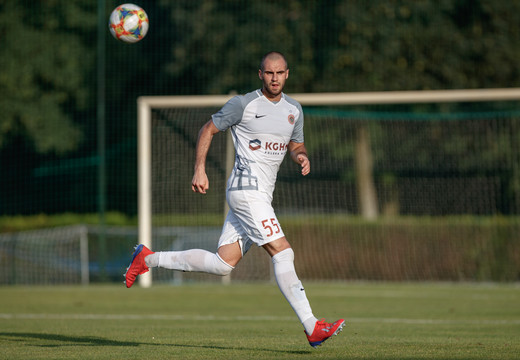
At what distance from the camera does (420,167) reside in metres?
23.8

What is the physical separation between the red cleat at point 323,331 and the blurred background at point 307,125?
13126mm

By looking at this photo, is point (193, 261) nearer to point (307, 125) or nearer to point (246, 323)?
point (246, 323)

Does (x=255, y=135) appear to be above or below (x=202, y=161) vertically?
above

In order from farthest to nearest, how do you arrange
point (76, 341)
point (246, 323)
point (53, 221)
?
1. point (53, 221)
2. point (246, 323)
3. point (76, 341)

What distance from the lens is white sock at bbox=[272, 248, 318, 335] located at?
22.7 ft

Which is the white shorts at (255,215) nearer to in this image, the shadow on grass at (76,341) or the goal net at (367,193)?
the shadow on grass at (76,341)

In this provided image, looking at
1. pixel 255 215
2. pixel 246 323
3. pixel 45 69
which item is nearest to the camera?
pixel 255 215

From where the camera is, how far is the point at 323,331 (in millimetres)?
6746

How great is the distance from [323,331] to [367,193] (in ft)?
55.4

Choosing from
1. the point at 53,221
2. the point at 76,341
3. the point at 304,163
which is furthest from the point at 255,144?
the point at 53,221

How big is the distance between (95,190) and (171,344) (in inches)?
952

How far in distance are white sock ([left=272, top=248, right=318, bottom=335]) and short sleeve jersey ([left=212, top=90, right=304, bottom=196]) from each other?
0.59 metres

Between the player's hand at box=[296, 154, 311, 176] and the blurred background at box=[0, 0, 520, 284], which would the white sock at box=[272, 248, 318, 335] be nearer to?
the player's hand at box=[296, 154, 311, 176]

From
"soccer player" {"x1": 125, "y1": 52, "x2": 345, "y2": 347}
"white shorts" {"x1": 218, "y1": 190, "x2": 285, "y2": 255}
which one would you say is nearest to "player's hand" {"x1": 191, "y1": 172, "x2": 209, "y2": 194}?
"soccer player" {"x1": 125, "y1": 52, "x2": 345, "y2": 347}
